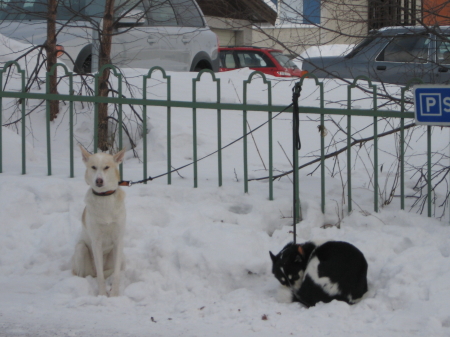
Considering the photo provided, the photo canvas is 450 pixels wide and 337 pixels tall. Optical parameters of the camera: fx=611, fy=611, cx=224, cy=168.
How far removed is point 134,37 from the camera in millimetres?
9414

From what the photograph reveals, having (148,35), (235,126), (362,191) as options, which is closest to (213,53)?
(148,35)

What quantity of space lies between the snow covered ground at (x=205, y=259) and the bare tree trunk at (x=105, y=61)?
0.87 meters

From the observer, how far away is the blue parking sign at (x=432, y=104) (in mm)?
4867

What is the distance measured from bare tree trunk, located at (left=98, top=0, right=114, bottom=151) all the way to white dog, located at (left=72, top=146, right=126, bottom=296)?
288 cm

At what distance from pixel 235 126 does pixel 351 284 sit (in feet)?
14.8

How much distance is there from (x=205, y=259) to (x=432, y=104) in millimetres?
2204

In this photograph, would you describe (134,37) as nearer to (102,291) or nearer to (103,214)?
(103,214)

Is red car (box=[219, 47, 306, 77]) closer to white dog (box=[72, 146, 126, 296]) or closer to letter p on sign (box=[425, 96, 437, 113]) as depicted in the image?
letter p on sign (box=[425, 96, 437, 113])

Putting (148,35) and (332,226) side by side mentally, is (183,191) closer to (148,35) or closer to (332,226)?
(332,226)

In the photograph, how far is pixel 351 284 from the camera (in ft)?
13.2

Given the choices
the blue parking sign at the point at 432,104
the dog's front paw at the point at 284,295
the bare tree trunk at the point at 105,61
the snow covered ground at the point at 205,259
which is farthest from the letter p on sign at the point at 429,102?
the bare tree trunk at the point at 105,61

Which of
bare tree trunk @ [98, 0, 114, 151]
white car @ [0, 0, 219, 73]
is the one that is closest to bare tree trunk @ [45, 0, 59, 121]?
white car @ [0, 0, 219, 73]

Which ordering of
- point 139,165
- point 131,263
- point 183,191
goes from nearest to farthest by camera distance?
point 131,263 → point 183,191 → point 139,165

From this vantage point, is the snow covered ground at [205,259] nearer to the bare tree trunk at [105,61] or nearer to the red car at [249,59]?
the bare tree trunk at [105,61]
